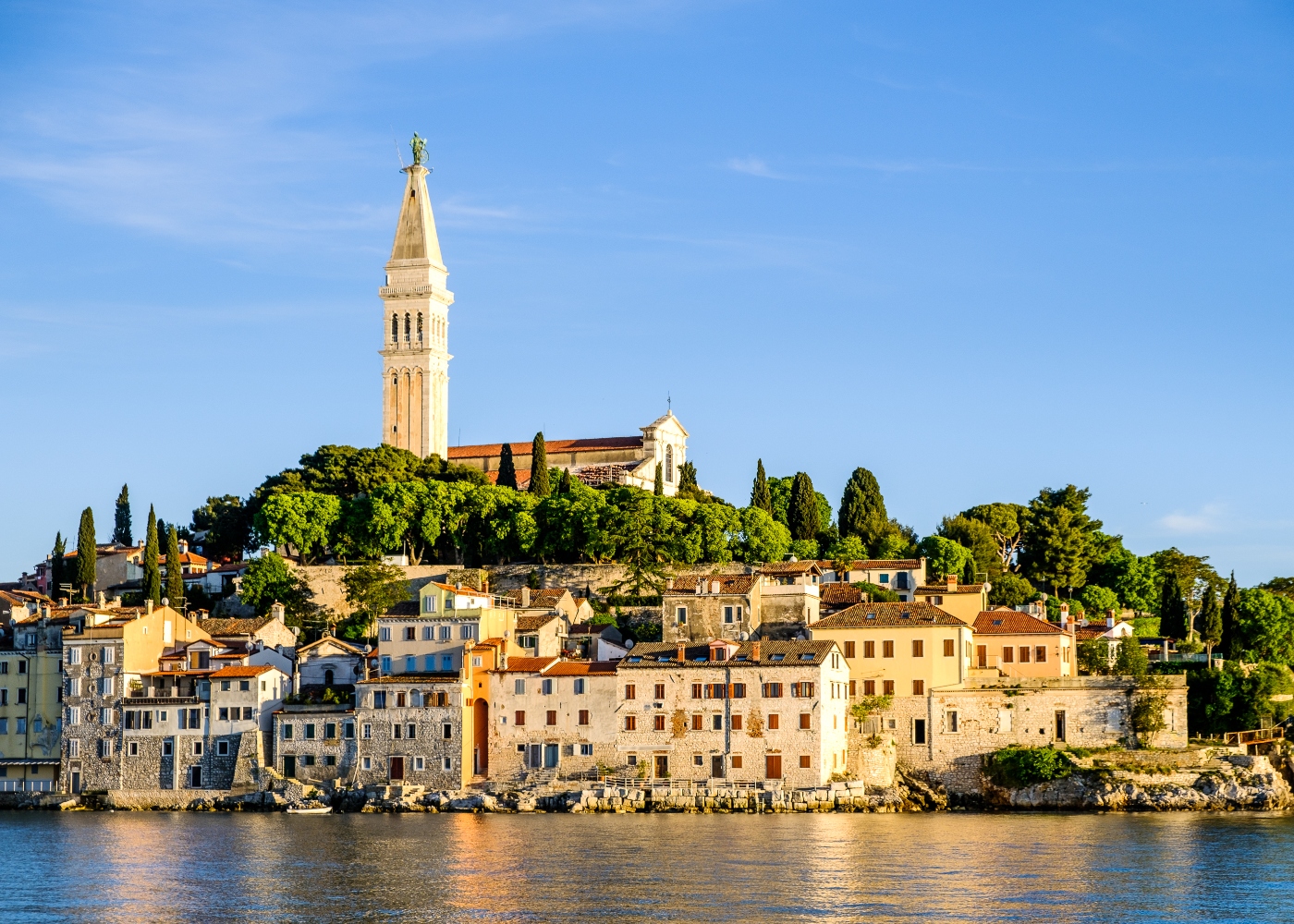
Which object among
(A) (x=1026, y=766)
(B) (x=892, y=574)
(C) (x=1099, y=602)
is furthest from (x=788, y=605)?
(C) (x=1099, y=602)

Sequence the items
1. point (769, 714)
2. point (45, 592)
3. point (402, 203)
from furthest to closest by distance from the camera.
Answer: point (402, 203) < point (45, 592) < point (769, 714)

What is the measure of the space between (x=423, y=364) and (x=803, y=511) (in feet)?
97.7

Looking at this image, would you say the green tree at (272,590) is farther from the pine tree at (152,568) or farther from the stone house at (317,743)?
the stone house at (317,743)

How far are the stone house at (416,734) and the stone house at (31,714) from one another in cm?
1335

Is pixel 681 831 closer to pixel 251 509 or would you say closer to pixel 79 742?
pixel 79 742

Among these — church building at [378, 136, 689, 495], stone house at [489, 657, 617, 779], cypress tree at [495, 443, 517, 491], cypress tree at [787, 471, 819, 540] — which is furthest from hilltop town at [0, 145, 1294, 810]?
church building at [378, 136, 689, 495]

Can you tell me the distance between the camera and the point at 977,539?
9462 cm

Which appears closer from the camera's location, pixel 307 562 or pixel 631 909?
pixel 631 909

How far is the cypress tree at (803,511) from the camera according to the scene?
100812mm

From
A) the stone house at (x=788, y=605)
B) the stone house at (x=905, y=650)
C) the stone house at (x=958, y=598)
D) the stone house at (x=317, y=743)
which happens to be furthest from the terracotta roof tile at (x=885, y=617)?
the stone house at (x=317, y=743)

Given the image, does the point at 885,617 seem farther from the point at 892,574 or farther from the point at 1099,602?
the point at 1099,602

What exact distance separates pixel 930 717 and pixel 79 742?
3278cm

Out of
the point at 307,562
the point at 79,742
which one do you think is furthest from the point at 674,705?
the point at 307,562

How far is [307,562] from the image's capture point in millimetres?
93875
